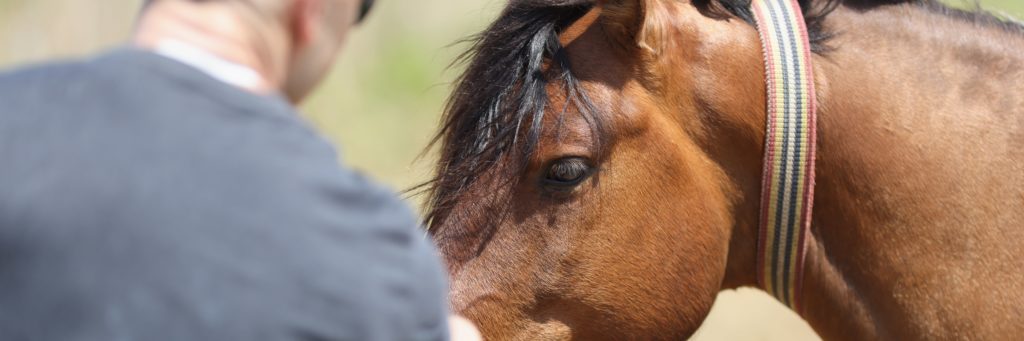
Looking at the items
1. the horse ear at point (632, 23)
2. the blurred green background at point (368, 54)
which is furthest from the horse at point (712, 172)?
the blurred green background at point (368, 54)

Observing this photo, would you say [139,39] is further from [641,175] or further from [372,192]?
[641,175]

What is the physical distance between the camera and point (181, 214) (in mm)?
984

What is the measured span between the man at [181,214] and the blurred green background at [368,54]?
7486 mm

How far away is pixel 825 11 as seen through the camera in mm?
2291

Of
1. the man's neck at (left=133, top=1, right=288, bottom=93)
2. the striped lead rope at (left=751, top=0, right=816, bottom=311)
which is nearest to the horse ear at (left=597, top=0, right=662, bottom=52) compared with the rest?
the striped lead rope at (left=751, top=0, right=816, bottom=311)

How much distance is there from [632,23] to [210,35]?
4.14ft

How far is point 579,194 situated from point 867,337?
28.5 inches

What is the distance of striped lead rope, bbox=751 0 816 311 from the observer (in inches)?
85.7

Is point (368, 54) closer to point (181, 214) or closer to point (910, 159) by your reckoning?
point (910, 159)

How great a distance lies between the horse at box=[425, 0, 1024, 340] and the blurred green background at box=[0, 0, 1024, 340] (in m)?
6.34

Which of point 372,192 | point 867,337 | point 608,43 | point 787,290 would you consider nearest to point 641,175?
point 608,43

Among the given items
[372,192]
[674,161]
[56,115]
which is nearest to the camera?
[56,115]

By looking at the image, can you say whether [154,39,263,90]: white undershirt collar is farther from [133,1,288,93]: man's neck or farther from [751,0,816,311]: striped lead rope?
[751,0,816,311]: striped lead rope

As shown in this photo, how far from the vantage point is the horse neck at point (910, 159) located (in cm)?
217
